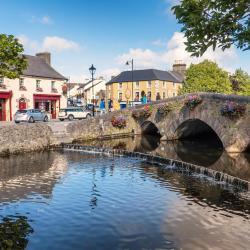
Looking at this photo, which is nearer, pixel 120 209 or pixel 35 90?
pixel 120 209

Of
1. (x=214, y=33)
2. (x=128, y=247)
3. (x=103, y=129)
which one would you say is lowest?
(x=128, y=247)

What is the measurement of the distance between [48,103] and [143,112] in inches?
892

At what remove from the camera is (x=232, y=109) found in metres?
23.2

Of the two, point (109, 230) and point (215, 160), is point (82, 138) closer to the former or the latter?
point (215, 160)

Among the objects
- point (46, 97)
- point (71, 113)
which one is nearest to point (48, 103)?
point (46, 97)

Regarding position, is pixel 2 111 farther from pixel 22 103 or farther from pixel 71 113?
pixel 71 113

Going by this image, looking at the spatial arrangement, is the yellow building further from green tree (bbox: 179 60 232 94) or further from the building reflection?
the building reflection

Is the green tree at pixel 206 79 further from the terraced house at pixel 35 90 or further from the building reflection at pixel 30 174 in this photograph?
the building reflection at pixel 30 174

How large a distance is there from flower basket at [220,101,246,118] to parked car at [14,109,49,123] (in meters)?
24.9

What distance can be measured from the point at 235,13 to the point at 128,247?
6.52 metres

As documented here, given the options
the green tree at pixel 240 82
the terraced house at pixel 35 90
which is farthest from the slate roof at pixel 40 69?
the green tree at pixel 240 82

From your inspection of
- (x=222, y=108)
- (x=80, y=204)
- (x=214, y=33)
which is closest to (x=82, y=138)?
(x=222, y=108)

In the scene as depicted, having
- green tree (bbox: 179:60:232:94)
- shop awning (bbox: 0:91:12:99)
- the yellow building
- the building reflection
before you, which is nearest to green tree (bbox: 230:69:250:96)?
green tree (bbox: 179:60:232:94)

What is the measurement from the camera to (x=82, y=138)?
31.0 meters
